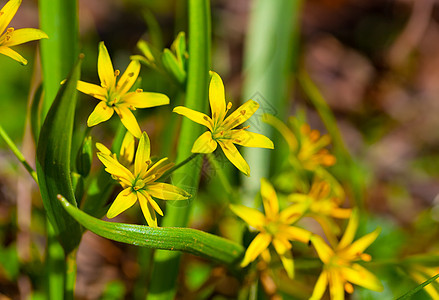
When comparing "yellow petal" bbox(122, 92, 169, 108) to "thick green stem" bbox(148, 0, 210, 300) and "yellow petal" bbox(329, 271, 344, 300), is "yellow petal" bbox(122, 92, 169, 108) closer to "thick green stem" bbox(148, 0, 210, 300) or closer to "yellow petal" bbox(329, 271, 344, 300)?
"thick green stem" bbox(148, 0, 210, 300)

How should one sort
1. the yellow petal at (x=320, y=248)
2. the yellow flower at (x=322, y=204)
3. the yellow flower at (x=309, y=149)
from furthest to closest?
the yellow flower at (x=309, y=149), the yellow flower at (x=322, y=204), the yellow petal at (x=320, y=248)

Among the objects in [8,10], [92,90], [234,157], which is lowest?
[234,157]

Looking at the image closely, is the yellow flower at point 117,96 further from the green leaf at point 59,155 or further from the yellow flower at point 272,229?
the yellow flower at point 272,229

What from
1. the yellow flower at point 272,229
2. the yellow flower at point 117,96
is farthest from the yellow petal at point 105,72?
the yellow flower at point 272,229

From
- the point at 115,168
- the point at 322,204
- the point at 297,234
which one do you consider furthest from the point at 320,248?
the point at 115,168

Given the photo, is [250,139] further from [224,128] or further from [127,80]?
[127,80]

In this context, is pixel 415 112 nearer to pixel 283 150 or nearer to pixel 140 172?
pixel 283 150

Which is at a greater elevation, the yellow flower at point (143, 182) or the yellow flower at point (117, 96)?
the yellow flower at point (117, 96)
